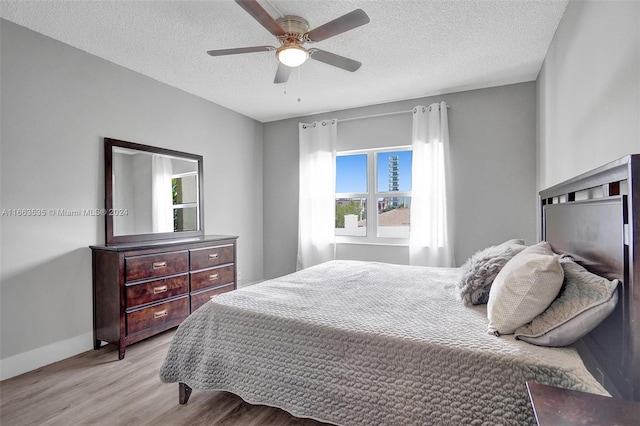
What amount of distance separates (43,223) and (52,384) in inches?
46.4

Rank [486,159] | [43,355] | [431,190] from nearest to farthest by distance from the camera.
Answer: [43,355] → [486,159] → [431,190]

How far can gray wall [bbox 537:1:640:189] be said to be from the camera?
4.29ft

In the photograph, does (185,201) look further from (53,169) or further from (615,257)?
(615,257)

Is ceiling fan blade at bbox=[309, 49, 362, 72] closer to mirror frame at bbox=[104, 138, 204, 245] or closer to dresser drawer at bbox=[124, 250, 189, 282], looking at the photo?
mirror frame at bbox=[104, 138, 204, 245]

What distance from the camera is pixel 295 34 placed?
2.12 metres

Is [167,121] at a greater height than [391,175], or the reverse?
[167,121]

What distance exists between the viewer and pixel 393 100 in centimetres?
401

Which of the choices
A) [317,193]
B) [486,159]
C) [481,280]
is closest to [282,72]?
[481,280]

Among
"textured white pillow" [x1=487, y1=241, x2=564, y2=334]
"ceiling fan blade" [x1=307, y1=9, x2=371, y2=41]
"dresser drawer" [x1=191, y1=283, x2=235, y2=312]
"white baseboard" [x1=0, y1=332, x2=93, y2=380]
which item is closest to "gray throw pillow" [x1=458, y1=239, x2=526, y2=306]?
"textured white pillow" [x1=487, y1=241, x2=564, y2=334]

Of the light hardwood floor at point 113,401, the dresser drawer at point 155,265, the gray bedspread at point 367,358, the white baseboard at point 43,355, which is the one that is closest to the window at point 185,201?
the dresser drawer at point 155,265

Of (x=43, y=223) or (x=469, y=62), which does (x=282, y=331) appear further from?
(x=469, y=62)

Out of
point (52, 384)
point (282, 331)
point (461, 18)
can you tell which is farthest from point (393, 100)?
point (52, 384)

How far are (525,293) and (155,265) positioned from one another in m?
2.75

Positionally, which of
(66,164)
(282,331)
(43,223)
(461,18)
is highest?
(461,18)
